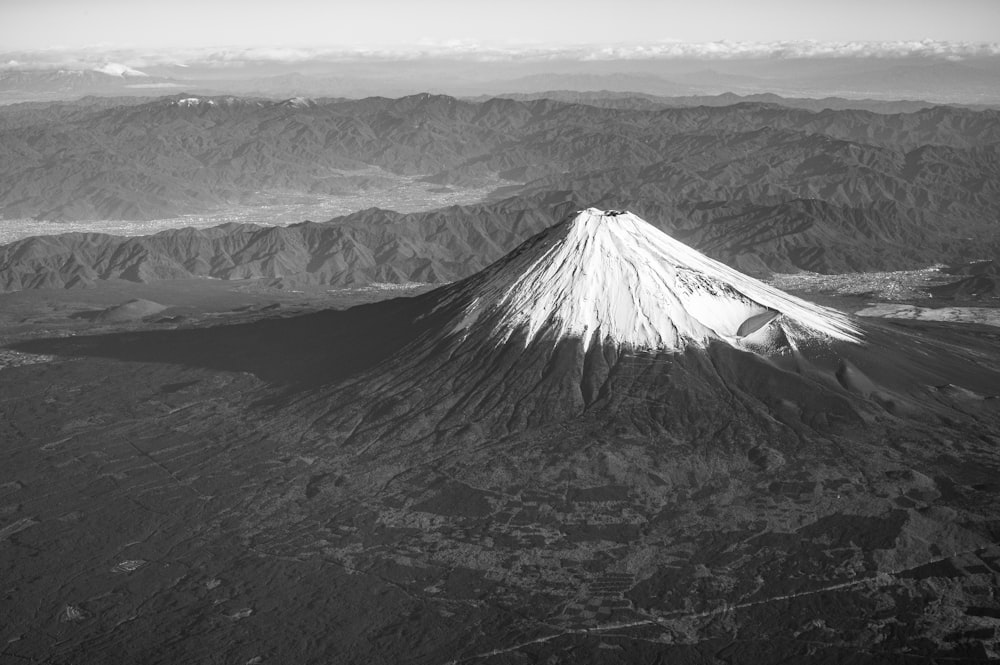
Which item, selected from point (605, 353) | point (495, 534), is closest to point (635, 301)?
point (605, 353)

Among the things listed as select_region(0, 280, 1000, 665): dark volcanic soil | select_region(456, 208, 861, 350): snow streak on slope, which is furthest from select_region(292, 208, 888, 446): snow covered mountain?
select_region(0, 280, 1000, 665): dark volcanic soil

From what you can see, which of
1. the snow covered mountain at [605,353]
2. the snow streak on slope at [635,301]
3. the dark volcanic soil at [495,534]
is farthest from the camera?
the snow streak on slope at [635,301]

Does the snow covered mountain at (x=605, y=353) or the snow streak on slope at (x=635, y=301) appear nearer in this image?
the snow covered mountain at (x=605, y=353)

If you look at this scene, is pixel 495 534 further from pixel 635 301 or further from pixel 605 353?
pixel 635 301

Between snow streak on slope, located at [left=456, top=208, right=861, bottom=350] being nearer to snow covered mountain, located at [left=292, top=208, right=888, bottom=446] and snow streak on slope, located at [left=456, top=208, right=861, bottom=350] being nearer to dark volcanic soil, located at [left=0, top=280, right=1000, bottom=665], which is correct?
snow covered mountain, located at [left=292, top=208, right=888, bottom=446]

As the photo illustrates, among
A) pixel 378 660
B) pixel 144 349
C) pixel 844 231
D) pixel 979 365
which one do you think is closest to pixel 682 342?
pixel 979 365

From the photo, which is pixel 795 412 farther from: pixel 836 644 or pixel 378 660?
pixel 378 660

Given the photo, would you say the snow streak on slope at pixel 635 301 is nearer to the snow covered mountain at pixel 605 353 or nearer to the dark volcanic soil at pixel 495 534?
the snow covered mountain at pixel 605 353

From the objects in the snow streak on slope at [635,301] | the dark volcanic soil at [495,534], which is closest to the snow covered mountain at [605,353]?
the snow streak on slope at [635,301]
